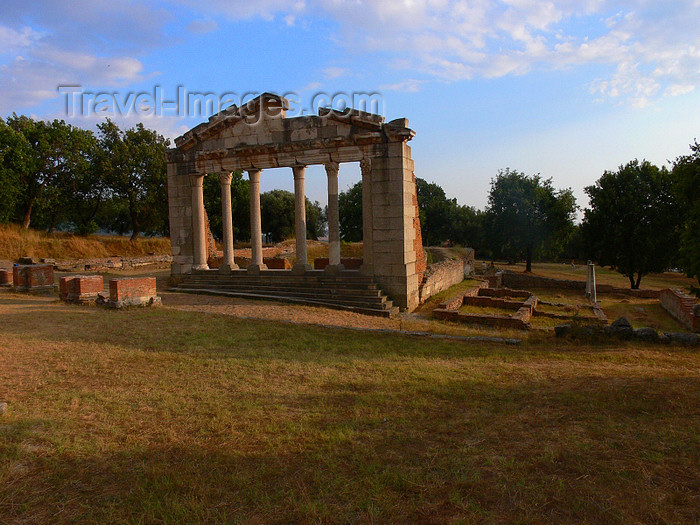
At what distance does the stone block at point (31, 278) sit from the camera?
1502 centimetres

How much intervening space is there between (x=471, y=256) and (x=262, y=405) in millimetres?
30592

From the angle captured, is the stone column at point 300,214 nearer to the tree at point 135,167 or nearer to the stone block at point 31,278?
the stone block at point 31,278

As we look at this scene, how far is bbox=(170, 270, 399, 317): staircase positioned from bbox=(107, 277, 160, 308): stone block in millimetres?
3625

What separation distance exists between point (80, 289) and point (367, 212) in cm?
882

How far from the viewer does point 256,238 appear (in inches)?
683

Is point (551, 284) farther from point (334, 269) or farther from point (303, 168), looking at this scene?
point (303, 168)

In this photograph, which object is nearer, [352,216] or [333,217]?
[333,217]

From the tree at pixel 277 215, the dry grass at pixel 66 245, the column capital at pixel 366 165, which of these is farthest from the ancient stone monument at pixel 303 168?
the tree at pixel 277 215

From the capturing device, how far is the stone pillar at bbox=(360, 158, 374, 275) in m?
15.1

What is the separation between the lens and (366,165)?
15070mm

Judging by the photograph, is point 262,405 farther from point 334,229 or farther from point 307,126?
point 307,126

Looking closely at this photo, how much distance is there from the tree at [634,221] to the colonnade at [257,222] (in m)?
20.9

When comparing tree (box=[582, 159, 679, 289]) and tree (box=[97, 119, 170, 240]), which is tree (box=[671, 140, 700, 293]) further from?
tree (box=[97, 119, 170, 240])

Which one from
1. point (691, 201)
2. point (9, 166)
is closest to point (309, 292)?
point (691, 201)
